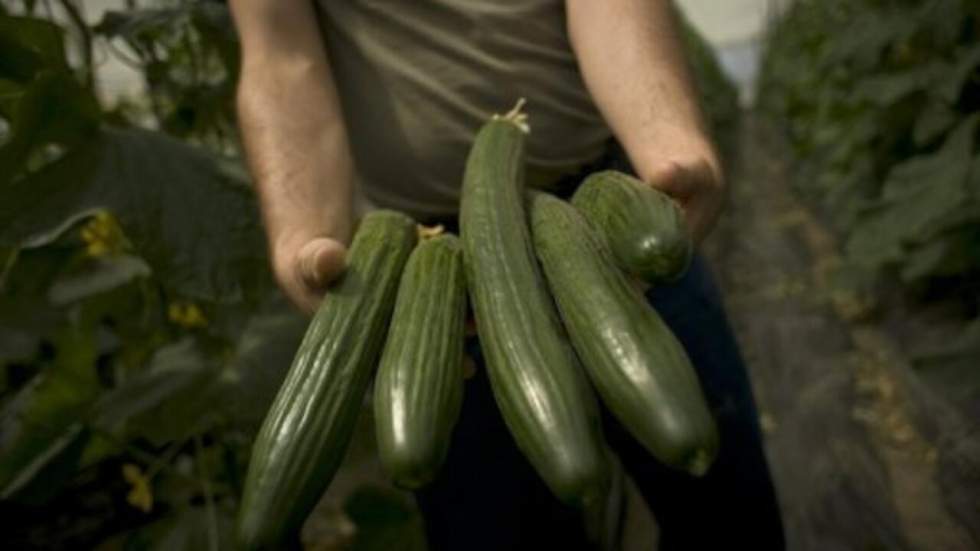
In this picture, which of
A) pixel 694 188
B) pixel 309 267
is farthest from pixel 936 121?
pixel 309 267

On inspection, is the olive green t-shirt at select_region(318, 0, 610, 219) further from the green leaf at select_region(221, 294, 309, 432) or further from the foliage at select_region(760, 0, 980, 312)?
the foliage at select_region(760, 0, 980, 312)

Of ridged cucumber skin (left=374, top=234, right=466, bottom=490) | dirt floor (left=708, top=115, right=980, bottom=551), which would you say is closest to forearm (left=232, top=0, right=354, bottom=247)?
ridged cucumber skin (left=374, top=234, right=466, bottom=490)

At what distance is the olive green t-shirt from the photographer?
1424mm

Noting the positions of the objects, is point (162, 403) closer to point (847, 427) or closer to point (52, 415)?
point (52, 415)

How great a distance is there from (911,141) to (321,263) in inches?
120

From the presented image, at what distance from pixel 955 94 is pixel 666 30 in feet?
4.96

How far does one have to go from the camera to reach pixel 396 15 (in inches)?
56.4

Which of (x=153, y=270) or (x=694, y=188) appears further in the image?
(x=153, y=270)

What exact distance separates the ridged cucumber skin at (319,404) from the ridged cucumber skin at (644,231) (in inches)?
9.1

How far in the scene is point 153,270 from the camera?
1483mm

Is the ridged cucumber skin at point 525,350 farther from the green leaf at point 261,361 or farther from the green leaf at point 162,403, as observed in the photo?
the green leaf at point 162,403

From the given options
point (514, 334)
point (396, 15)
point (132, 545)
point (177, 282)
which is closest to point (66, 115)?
point (177, 282)

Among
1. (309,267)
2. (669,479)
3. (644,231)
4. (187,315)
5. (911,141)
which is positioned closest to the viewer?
(644,231)

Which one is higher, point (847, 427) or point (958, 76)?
point (958, 76)
